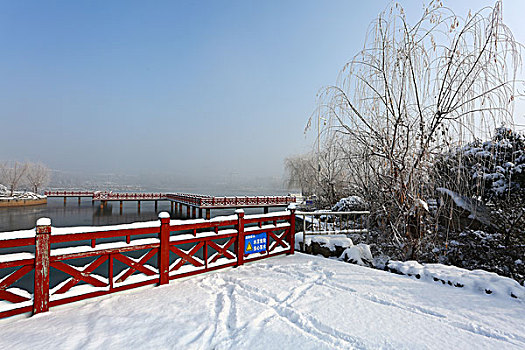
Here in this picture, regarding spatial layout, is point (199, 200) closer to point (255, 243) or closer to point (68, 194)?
point (255, 243)

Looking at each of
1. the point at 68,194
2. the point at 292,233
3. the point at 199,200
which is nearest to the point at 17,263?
the point at 292,233

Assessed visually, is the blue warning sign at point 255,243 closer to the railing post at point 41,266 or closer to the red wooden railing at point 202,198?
the railing post at point 41,266

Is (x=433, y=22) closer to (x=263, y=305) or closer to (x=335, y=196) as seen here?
(x=263, y=305)

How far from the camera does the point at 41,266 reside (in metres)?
3.30

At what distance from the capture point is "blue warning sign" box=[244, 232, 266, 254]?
570 cm

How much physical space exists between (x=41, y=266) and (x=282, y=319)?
296cm

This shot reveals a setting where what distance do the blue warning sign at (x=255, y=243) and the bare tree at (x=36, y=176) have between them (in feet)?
174

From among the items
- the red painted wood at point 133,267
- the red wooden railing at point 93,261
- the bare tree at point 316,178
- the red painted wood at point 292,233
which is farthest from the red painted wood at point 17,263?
the bare tree at point 316,178

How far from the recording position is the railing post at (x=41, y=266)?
10.7 ft

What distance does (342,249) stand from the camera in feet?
21.9

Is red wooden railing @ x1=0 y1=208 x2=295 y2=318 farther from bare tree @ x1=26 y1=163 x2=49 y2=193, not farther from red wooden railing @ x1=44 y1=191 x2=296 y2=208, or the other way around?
bare tree @ x1=26 y1=163 x2=49 y2=193

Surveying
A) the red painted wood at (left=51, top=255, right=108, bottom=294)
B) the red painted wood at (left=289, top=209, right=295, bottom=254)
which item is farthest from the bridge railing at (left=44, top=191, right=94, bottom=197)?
the red painted wood at (left=51, top=255, right=108, bottom=294)

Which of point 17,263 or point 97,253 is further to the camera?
point 97,253

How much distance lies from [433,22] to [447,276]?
14.1 ft
